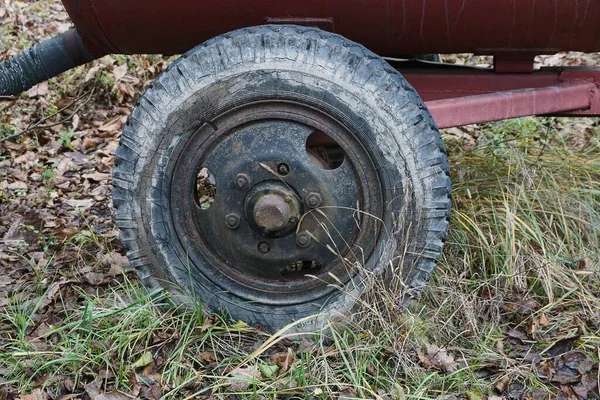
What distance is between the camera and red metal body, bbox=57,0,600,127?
110 inches

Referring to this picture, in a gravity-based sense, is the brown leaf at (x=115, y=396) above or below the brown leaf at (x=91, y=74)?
below

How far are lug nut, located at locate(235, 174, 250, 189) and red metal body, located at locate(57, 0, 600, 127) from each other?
1.99 ft

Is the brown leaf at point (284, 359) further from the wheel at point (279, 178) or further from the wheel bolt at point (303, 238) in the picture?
the wheel bolt at point (303, 238)

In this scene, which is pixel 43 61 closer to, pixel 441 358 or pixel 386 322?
pixel 386 322

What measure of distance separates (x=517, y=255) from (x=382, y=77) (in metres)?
1.04

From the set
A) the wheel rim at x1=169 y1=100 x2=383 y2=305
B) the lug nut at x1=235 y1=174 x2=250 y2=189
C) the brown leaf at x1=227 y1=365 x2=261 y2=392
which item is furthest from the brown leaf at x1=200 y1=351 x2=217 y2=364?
the lug nut at x1=235 y1=174 x2=250 y2=189

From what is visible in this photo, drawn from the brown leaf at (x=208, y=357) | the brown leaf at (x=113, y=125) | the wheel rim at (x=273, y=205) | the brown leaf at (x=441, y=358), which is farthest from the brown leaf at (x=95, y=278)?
the brown leaf at (x=113, y=125)

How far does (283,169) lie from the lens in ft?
9.00

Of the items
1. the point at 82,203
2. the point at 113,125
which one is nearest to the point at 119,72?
the point at 113,125

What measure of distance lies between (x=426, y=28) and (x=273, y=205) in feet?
3.06

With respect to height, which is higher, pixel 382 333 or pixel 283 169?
pixel 283 169

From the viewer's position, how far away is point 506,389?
2.61 metres

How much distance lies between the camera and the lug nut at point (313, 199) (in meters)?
2.74

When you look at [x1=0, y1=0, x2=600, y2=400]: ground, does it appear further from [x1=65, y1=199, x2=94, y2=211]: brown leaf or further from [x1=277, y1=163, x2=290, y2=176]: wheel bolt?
[x1=277, y1=163, x2=290, y2=176]: wheel bolt
